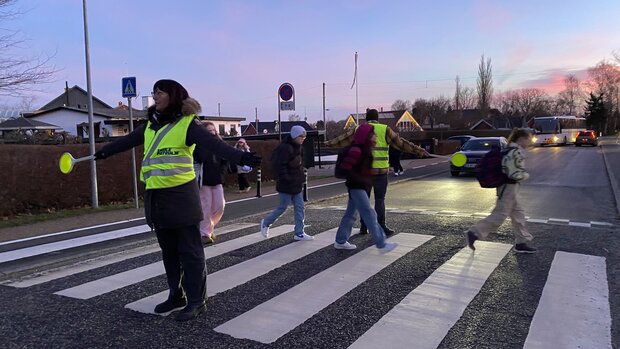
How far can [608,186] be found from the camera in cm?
1451

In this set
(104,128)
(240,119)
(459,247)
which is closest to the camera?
(459,247)

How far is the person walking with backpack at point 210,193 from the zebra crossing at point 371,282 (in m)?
0.41

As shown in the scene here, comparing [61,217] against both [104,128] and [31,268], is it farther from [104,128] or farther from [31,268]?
[104,128]

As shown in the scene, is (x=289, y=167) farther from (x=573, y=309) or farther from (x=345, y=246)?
(x=573, y=309)

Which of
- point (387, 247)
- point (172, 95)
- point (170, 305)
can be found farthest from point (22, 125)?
point (172, 95)

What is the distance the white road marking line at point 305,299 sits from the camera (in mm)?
3727

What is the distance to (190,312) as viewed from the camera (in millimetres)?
3953

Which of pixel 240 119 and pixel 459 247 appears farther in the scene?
pixel 240 119

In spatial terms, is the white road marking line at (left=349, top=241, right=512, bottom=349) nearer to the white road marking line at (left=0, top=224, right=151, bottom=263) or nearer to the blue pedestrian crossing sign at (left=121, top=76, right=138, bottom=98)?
the white road marking line at (left=0, top=224, right=151, bottom=263)

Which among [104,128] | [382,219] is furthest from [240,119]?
[382,219]

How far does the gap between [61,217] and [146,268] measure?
5.95m

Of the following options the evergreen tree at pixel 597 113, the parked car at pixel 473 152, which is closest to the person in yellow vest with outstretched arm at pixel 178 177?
the parked car at pixel 473 152

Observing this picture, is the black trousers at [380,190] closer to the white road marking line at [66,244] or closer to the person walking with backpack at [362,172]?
the person walking with backpack at [362,172]

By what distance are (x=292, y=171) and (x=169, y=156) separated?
3.12 m
